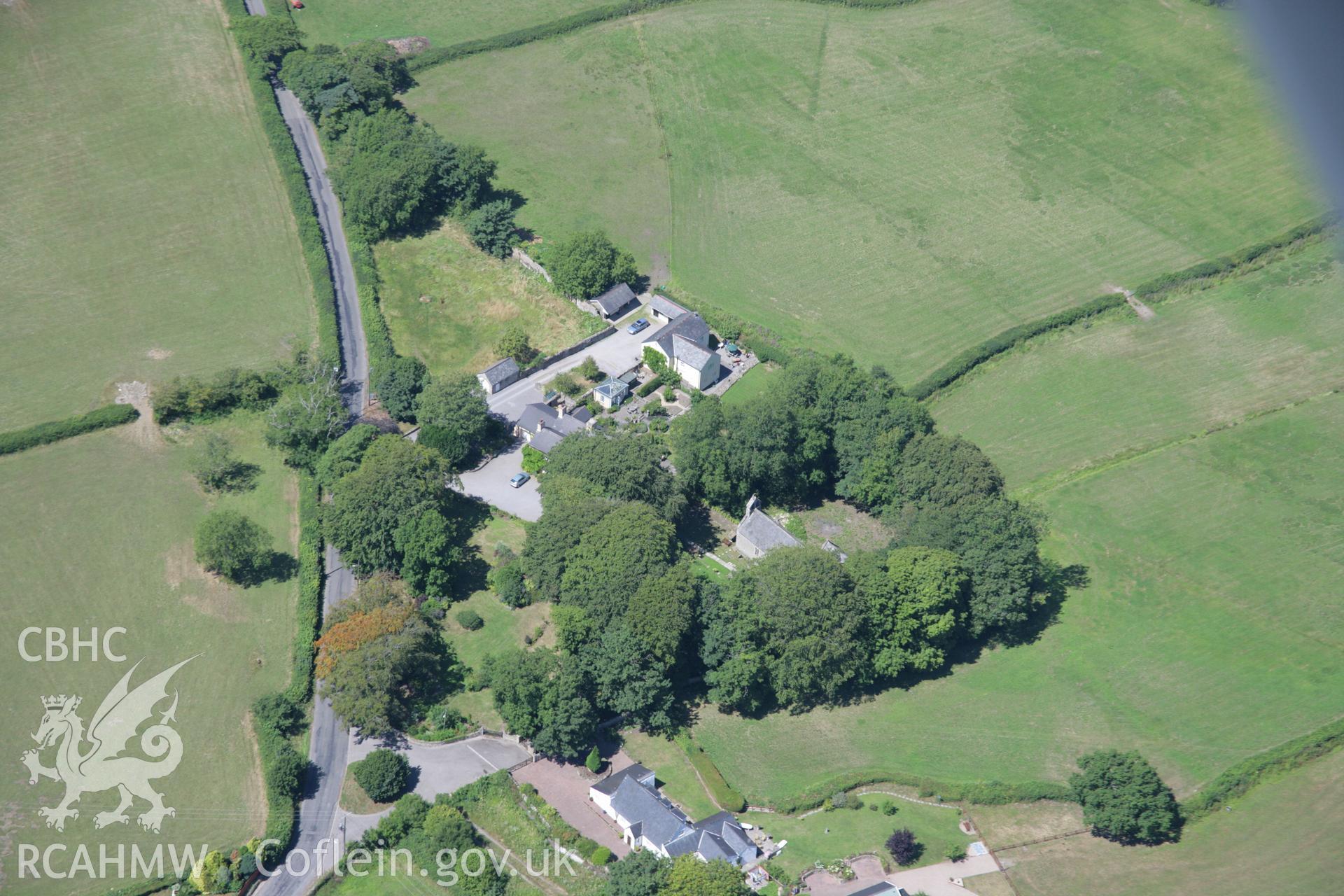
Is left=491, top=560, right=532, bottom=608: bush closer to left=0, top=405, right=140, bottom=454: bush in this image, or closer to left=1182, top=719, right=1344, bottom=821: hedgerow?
left=0, top=405, right=140, bottom=454: bush

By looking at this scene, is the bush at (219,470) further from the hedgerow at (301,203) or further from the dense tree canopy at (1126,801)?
the dense tree canopy at (1126,801)

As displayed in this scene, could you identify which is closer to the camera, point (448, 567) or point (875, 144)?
point (448, 567)

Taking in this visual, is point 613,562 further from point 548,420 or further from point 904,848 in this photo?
point 904,848

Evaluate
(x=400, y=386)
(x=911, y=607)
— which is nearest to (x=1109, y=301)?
(x=911, y=607)

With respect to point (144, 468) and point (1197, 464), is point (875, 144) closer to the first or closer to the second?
point (1197, 464)

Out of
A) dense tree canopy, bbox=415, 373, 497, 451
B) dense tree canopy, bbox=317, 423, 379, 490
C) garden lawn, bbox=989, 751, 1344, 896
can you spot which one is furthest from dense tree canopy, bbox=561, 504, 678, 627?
garden lawn, bbox=989, 751, 1344, 896

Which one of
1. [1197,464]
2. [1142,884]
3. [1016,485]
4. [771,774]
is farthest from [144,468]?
[1197,464]
